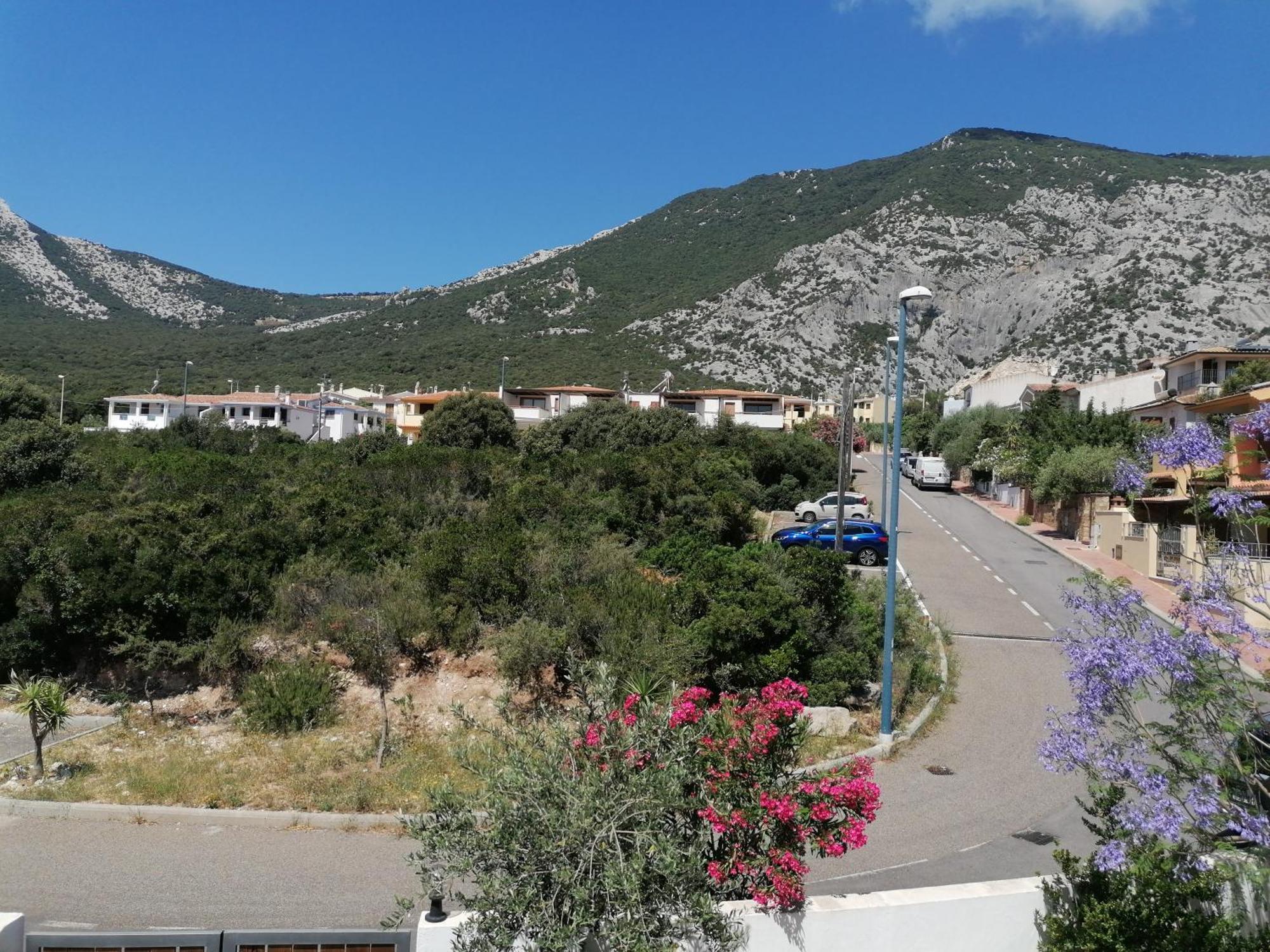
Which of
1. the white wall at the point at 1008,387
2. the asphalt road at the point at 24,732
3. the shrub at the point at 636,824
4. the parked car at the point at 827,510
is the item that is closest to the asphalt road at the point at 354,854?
the shrub at the point at 636,824

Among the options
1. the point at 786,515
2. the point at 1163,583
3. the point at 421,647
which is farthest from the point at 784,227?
the point at 421,647

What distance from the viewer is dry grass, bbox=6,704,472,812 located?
11.3 meters

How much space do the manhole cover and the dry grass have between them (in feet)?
23.2

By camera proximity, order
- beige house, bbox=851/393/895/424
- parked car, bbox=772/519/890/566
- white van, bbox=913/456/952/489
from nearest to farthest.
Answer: parked car, bbox=772/519/890/566
white van, bbox=913/456/952/489
beige house, bbox=851/393/895/424

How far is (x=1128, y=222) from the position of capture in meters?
117

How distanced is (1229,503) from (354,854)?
923 centimetres

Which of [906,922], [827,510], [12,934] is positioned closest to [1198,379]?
[827,510]

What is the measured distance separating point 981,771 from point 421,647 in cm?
1055

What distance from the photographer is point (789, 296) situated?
114812 mm

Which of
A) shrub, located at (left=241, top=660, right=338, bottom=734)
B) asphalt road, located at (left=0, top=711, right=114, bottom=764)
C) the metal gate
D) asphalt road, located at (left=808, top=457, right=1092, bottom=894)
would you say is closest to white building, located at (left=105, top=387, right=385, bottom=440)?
asphalt road, located at (left=0, top=711, right=114, bottom=764)

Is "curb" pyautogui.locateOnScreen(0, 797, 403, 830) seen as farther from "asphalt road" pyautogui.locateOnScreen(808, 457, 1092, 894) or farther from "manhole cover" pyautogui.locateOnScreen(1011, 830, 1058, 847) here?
"manhole cover" pyautogui.locateOnScreen(1011, 830, 1058, 847)

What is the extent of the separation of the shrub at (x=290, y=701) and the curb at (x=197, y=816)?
3.60 m

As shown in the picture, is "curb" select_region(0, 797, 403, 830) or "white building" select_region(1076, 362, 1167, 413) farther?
"white building" select_region(1076, 362, 1167, 413)

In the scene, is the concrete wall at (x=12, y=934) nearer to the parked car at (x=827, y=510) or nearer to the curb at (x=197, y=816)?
the curb at (x=197, y=816)
